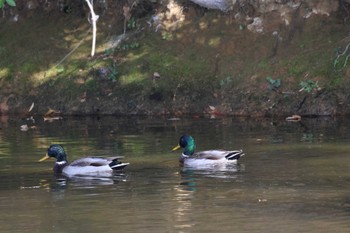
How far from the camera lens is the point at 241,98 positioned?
3947 cm

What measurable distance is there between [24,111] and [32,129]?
657 centimetres

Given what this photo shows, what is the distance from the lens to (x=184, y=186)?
21.4 metres

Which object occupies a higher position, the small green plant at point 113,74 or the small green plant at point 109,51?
the small green plant at point 109,51

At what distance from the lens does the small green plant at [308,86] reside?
3809cm

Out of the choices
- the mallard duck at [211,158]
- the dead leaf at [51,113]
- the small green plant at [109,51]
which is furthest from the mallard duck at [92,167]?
the small green plant at [109,51]

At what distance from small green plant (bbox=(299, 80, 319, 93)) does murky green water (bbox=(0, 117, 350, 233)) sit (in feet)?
12.7

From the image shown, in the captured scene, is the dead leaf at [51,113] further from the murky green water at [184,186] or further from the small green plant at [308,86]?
the small green plant at [308,86]

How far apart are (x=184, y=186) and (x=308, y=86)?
17.5 metres

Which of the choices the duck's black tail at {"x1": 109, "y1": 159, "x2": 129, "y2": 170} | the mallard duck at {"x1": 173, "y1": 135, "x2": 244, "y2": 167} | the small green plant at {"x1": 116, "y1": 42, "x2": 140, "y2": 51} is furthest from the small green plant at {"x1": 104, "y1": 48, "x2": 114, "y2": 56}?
the duck's black tail at {"x1": 109, "y1": 159, "x2": 129, "y2": 170}

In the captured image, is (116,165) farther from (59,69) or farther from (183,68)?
(59,69)

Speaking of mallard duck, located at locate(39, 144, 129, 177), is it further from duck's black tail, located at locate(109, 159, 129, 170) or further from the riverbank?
the riverbank

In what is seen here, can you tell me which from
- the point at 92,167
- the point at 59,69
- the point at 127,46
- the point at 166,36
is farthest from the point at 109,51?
the point at 92,167

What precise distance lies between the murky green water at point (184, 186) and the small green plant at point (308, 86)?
12.7 ft

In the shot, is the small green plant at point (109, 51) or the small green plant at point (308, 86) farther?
the small green plant at point (109, 51)
